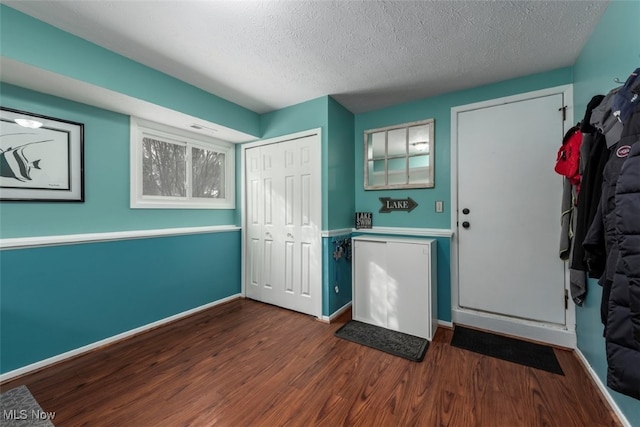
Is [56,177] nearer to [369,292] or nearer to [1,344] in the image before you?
[1,344]

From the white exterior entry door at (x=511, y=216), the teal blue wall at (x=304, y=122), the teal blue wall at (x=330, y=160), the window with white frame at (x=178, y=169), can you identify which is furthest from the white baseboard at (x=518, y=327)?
the window with white frame at (x=178, y=169)

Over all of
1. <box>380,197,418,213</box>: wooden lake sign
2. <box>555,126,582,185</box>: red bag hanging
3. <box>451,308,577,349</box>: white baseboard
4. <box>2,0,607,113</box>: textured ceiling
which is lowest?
<box>451,308,577,349</box>: white baseboard

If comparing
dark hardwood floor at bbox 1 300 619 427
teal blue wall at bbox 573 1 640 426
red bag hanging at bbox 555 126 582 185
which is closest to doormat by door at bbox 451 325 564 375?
dark hardwood floor at bbox 1 300 619 427

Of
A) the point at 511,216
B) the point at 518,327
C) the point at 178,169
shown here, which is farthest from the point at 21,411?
the point at 511,216

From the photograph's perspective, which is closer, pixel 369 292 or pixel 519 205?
pixel 519 205

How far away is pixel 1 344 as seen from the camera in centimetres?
168

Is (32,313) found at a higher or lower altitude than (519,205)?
lower

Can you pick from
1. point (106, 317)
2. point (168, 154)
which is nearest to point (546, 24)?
point (168, 154)

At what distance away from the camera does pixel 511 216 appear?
231 centimetres

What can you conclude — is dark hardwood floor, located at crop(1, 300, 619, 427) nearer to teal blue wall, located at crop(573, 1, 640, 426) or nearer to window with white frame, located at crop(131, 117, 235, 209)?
teal blue wall, located at crop(573, 1, 640, 426)

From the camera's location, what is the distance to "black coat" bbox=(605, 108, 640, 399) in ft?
2.69

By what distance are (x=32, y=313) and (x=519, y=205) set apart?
405cm

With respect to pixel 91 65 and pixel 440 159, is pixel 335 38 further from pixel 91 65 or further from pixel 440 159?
pixel 91 65

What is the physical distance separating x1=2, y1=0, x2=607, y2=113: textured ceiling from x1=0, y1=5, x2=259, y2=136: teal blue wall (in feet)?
0.21
